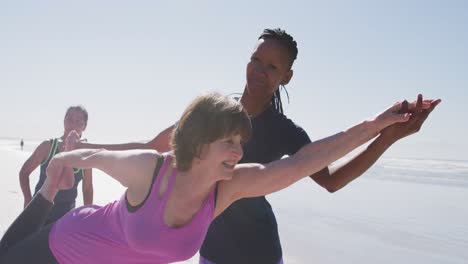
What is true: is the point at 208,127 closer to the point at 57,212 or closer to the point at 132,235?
the point at 132,235

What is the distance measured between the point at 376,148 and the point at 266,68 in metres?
0.80

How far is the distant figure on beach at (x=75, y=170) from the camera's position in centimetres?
462

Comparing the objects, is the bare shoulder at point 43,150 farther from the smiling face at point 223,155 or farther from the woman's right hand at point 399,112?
the woman's right hand at point 399,112

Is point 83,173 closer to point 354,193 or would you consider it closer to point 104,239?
point 104,239

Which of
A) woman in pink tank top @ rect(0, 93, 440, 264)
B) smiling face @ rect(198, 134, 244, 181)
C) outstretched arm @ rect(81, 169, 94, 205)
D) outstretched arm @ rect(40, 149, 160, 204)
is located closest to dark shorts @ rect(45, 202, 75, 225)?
outstretched arm @ rect(81, 169, 94, 205)

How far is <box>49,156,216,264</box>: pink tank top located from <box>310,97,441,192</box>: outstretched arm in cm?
70

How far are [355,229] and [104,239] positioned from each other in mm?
7283

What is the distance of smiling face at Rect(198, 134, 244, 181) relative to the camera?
2.25m

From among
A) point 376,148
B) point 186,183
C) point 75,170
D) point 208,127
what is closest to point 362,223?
point 75,170

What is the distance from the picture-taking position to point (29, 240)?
257cm

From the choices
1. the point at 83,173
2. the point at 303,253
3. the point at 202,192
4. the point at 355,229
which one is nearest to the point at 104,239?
the point at 202,192

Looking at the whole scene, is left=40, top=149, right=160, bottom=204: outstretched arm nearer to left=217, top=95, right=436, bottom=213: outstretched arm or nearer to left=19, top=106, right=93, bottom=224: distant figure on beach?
left=217, top=95, right=436, bottom=213: outstretched arm

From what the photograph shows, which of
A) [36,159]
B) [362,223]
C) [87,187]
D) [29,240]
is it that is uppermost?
[36,159]

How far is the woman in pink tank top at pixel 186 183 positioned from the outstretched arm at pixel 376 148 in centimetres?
1
